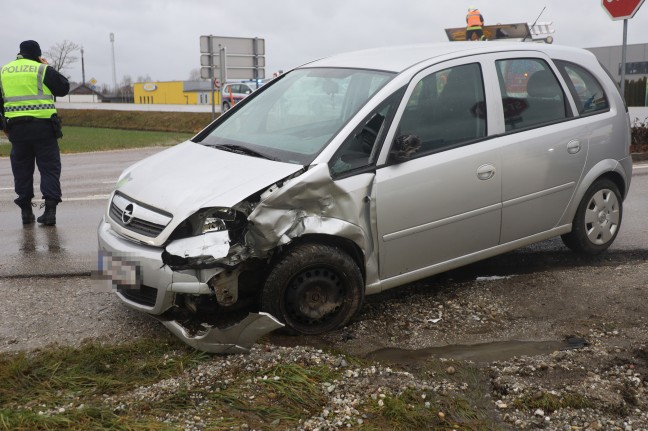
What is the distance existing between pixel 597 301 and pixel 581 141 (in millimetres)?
1257

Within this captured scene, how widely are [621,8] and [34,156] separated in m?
9.63

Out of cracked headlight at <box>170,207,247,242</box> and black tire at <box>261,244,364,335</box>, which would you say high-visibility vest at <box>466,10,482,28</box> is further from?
cracked headlight at <box>170,207,247,242</box>

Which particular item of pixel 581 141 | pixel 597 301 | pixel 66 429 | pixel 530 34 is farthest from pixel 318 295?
pixel 530 34

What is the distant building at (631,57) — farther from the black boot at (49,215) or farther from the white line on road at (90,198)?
the black boot at (49,215)

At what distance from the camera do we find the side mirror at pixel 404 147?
446 cm

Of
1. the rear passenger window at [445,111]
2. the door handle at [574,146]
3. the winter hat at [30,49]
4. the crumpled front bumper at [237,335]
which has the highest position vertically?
the winter hat at [30,49]

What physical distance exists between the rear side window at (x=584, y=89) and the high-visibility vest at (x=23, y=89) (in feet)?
16.6

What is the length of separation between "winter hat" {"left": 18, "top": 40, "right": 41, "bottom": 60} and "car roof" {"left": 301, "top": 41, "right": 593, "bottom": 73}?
3.39 metres

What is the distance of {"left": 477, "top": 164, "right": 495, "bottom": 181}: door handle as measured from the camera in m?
4.79

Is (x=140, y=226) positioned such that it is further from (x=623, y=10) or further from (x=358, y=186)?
(x=623, y=10)

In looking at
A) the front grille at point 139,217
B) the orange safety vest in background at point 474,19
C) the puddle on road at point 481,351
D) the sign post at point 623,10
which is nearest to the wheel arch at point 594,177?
the puddle on road at point 481,351

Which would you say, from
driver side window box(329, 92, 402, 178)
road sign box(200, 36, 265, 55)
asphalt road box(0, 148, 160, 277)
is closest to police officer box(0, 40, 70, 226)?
asphalt road box(0, 148, 160, 277)

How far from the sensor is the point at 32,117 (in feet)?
23.7

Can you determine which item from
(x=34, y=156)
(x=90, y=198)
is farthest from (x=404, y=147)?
(x=90, y=198)
